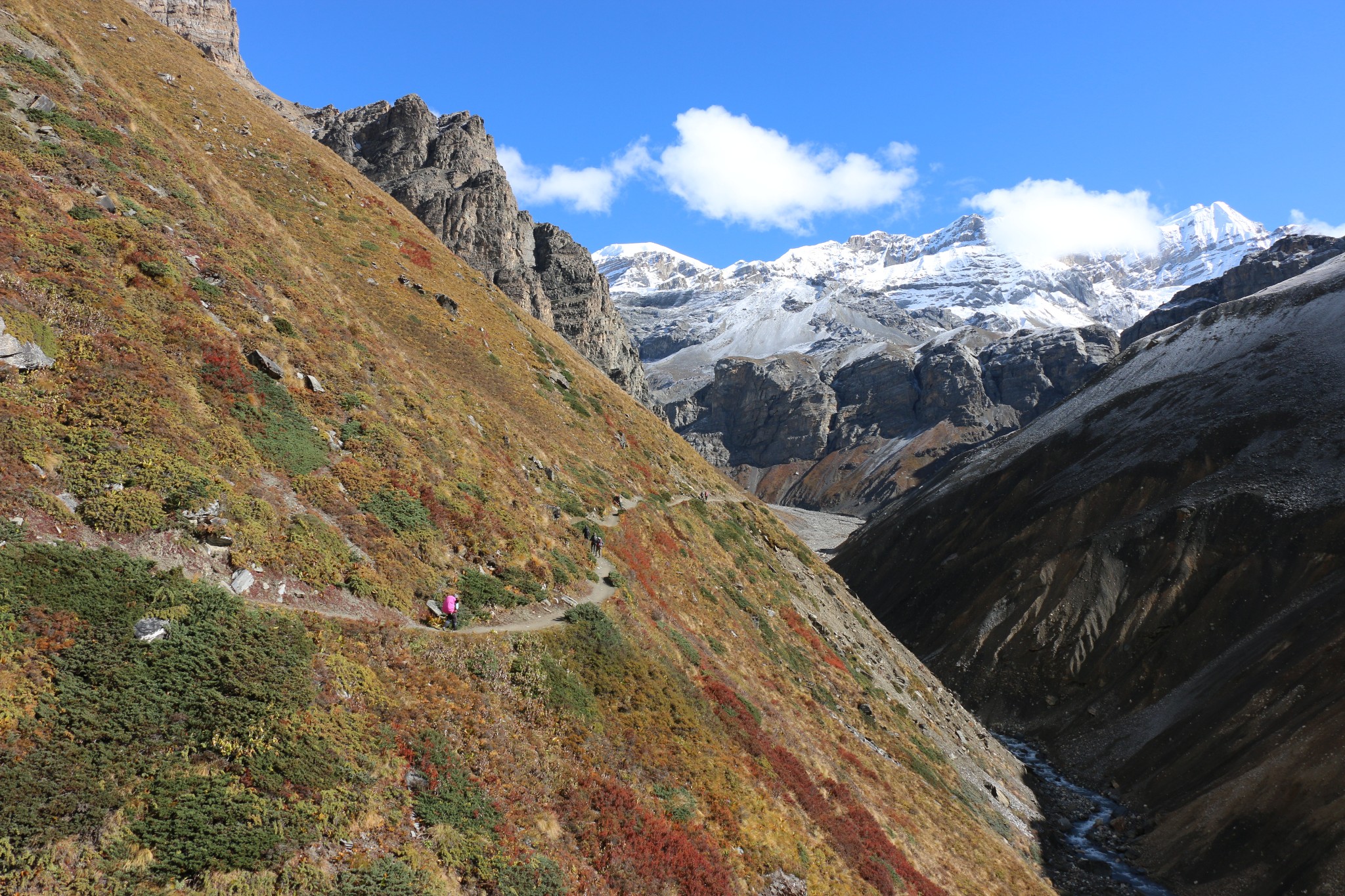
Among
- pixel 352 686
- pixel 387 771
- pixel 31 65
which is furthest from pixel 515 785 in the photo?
pixel 31 65

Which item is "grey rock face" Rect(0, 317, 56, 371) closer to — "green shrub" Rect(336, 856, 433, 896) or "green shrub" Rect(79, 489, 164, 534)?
"green shrub" Rect(79, 489, 164, 534)

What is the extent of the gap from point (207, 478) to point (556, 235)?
437 feet

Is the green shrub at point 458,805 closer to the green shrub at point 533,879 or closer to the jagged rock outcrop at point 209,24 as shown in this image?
the green shrub at point 533,879

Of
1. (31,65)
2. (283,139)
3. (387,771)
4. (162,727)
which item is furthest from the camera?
(283,139)

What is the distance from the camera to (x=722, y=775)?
20.6m

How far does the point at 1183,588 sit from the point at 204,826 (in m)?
93.5

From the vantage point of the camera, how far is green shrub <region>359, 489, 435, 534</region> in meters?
20.3

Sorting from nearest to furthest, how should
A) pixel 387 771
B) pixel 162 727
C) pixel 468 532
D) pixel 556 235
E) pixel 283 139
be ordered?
pixel 162 727, pixel 387 771, pixel 468 532, pixel 283 139, pixel 556 235

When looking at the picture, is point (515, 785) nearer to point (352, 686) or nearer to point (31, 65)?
point (352, 686)

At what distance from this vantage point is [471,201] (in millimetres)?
113250

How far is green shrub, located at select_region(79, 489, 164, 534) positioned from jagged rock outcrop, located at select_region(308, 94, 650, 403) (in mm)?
97189

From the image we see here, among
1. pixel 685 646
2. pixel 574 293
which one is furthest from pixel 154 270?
pixel 574 293

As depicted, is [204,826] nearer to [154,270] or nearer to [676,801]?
[676,801]

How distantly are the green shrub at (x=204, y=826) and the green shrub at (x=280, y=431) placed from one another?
33.2 feet
